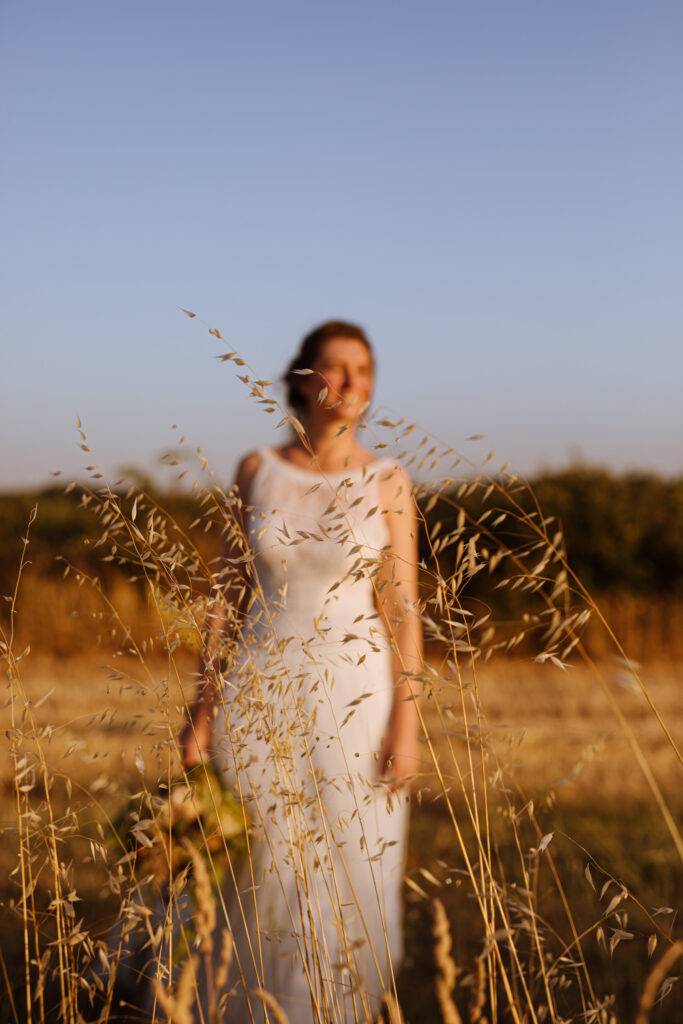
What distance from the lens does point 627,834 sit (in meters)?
4.19

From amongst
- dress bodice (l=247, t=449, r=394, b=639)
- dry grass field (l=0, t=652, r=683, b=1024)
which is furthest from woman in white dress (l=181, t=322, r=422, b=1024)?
dry grass field (l=0, t=652, r=683, b=1024)

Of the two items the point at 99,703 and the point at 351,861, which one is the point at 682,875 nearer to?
the point at 351,861

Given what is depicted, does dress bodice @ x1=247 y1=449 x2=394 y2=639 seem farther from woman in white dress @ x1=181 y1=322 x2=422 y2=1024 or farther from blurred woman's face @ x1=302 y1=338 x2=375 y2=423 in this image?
blurred woman's face @ x1=302 y1=338 x2=375 y2=423

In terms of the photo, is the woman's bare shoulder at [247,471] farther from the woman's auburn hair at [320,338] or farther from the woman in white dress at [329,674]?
the woman's auburn hair at [320,338]

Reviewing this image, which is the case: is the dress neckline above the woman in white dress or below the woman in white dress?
above

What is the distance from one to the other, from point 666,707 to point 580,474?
167 inches

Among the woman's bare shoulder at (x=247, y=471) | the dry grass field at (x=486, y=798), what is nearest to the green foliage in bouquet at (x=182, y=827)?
the dry grass field at (x=486, y=798)

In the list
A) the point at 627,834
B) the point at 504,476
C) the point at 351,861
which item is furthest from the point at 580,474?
the point at 504,476

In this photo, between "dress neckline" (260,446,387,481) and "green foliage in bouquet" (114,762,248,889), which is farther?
"dress neckline" (260,446,387,481)

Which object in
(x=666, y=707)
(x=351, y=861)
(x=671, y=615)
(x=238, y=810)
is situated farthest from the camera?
(x=671, y=615)

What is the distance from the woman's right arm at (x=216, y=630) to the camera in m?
1.41

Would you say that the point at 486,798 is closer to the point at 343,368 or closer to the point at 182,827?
the point at 182,827

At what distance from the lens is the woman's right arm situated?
141 cm

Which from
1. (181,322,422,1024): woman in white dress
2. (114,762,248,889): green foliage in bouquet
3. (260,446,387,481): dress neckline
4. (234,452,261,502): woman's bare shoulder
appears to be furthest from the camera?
(234,452,261,502): woman's bare shoulder
